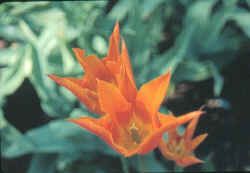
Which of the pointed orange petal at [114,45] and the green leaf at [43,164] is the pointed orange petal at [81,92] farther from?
the green leaf at [43,164]

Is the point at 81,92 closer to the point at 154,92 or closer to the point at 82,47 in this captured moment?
the point at 154,92

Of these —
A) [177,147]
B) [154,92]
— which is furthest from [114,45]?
[177,147]

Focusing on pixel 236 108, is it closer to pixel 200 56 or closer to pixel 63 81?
pixel 200 56

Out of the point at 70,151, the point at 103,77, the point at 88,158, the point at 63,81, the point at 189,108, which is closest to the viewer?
the point at 63,81

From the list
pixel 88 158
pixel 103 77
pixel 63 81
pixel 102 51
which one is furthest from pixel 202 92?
pixel 63 81

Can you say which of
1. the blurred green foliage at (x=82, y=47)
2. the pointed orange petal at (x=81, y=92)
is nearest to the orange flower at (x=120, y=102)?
the pointed orange petal at (x=81, y=92)

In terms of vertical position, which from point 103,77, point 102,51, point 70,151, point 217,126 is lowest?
point 217,126
